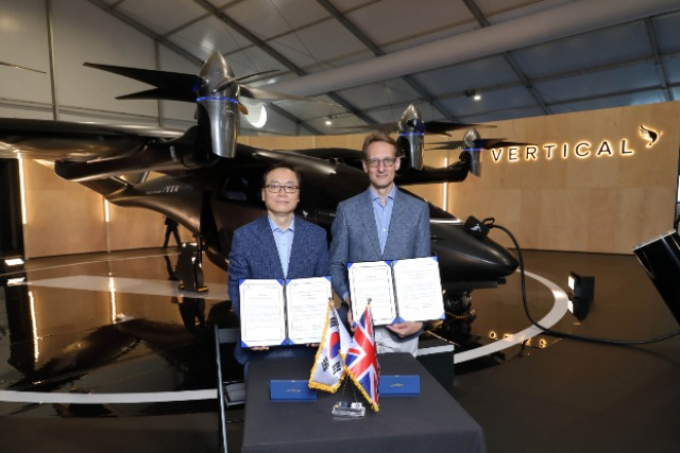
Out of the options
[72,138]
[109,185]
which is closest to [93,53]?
[109,185]

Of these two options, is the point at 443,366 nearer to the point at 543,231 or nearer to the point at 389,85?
the point at 543,231

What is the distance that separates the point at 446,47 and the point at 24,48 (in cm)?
1345

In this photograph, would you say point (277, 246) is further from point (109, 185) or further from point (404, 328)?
point (109, 185)

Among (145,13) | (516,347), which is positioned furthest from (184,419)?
(145,13)

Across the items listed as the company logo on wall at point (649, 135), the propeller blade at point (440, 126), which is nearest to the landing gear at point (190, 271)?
the propeller blade at point (440, 126)

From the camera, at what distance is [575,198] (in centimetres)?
1091

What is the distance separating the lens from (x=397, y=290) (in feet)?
5.68

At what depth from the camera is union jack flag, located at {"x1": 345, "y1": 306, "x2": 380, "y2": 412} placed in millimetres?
1217

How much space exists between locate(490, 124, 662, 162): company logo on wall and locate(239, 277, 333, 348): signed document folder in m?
11.6

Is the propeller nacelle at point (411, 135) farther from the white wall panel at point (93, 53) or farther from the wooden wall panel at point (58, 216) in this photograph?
the white wall panel at point (93, 53)

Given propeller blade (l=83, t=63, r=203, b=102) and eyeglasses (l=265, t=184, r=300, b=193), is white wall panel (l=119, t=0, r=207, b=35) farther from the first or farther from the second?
eyeglasses (l=265, t=184, r=300, b=193)

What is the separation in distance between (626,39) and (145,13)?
16579 mm

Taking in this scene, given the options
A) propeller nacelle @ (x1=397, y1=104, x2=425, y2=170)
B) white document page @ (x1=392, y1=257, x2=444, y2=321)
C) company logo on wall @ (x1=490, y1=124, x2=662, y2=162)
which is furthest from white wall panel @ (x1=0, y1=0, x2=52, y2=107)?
white document page @ (x1=392, y1=257, x2=444, y2=321)

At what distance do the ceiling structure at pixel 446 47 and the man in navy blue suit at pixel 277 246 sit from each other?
31.6ft
